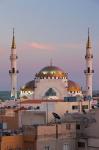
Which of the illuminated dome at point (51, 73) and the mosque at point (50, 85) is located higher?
the illuminated dome at point (51, 73)

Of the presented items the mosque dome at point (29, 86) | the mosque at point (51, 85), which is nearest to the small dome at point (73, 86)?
the mosque at point (51, 85)

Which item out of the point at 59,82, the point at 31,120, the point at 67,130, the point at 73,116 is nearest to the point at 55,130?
the point at 67,130

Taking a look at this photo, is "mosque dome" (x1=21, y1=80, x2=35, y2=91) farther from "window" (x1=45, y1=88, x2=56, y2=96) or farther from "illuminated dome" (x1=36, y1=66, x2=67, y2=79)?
"window" (x1=45, y1=88, x2=56, y2=96)

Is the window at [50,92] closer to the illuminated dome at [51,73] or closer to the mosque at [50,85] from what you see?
the mosque at [50,85]

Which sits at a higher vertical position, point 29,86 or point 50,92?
point 29,86

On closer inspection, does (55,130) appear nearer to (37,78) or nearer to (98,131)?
(98,131)

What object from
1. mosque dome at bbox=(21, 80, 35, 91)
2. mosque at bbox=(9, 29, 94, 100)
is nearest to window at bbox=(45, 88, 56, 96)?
mosque at bbox=(9, 29, 94, 100)

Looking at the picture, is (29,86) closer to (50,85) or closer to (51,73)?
(50,85)

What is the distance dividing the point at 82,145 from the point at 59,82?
2031 centimetres

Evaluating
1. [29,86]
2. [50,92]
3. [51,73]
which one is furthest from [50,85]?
[29,86]

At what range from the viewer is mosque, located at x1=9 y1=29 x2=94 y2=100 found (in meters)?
32.8

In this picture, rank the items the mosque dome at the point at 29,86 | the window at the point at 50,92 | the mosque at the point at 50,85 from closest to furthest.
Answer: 1. the window at the point at 50,92
2. the mosque at the point at 50,85
3. the mosque dome at the point at 29,86

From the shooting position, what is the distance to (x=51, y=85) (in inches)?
1299

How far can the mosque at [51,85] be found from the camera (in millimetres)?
32812
